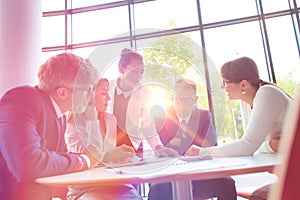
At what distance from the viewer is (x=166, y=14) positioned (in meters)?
4.77

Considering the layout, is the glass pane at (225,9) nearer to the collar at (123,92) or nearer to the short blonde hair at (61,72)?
the collar at (123,92)

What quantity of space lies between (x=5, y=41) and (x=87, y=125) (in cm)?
298

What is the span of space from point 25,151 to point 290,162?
882 millimetres

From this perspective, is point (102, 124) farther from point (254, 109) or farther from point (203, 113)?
point (254, 109)

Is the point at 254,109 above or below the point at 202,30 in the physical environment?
below

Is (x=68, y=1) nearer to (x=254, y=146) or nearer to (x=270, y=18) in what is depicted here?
(x=270, y=18)

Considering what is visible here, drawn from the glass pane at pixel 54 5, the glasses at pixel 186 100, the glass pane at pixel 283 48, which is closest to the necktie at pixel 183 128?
the glasses at pixel 186 100

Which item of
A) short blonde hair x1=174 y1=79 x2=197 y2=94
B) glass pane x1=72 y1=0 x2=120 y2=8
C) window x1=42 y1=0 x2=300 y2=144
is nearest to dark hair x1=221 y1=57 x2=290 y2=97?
short blonde hair x1=174 y1=79 x2=197 y2=94

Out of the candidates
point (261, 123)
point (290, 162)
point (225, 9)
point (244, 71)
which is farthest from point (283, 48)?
point (290, 162)

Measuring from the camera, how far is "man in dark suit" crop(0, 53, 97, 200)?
945 mm

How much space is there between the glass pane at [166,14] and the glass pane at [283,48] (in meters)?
1.36

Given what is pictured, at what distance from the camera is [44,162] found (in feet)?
3.18

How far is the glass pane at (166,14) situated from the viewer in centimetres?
466

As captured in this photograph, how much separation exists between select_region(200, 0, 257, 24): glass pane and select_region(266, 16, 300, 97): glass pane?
0.41m
